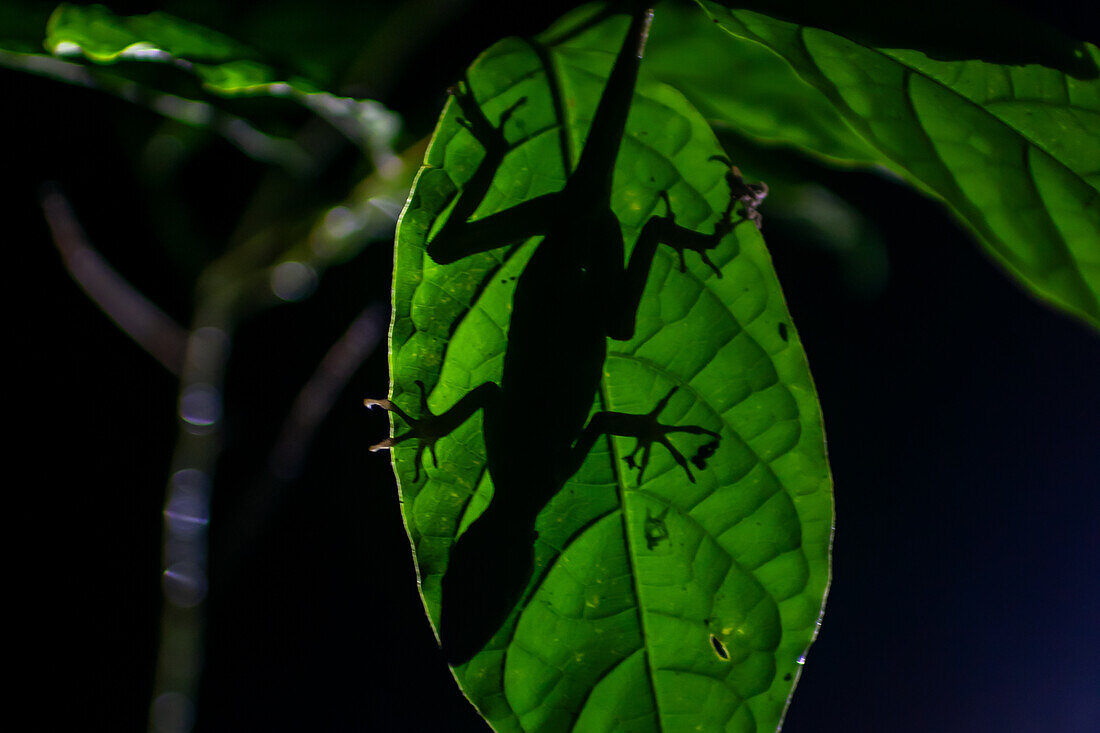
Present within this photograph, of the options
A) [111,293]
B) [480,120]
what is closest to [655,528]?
[480,120]

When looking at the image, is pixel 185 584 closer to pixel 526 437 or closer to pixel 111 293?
pixel 111 293

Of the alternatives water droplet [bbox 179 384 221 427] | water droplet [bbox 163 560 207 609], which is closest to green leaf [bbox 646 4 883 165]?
water droplet [bbox 179 384 221 427]

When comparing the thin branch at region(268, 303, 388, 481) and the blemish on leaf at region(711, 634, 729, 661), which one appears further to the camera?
the thin branch at region(268, 303, 388, 481)

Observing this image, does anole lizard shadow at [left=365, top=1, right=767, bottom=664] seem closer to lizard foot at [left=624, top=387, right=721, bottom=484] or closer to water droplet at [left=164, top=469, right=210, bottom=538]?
lizard foot at [left=624, top=387, right=721, bottom=484]

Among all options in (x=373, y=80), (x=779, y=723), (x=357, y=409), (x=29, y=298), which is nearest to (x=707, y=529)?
(x=779, y=723)

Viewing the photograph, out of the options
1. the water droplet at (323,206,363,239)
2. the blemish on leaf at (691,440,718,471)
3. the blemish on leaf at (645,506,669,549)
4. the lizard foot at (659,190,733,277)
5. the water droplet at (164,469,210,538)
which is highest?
the lizard foot at (659,190,733,277)

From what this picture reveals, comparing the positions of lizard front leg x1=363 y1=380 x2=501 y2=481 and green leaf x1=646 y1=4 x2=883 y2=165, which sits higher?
green leaf x1=646 y1=4 x2=883 y2=165
